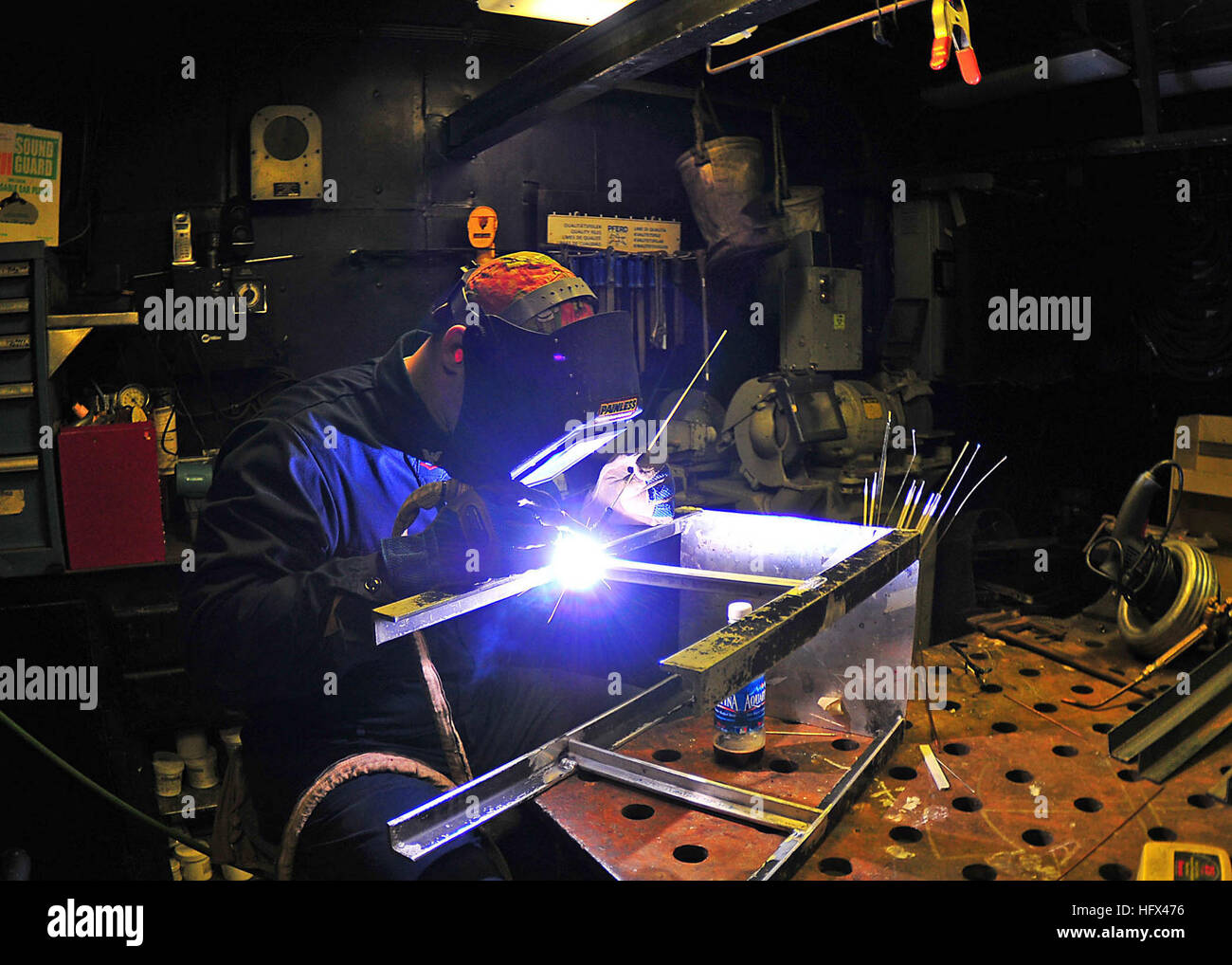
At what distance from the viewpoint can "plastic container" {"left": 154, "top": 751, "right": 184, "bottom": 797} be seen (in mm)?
3922

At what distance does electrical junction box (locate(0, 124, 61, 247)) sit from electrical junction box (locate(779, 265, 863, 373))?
3.95 meters

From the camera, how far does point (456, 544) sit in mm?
1848

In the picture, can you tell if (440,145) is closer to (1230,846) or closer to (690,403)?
(690,403)

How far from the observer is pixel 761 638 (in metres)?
1.52

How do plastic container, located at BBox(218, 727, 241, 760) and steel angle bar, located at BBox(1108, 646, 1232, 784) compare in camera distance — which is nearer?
steel angle bar, located at BBox(1108, 646, 1232, 784)

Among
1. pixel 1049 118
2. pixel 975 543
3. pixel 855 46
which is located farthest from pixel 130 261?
pixel 1049 118

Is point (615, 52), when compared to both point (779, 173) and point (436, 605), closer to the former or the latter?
point (436, 605)

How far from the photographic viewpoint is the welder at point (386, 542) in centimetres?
185

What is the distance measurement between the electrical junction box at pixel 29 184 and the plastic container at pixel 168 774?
2.41 metres

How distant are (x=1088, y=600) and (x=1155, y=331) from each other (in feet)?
6.92

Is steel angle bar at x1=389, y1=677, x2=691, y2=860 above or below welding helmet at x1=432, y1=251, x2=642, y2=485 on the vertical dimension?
below

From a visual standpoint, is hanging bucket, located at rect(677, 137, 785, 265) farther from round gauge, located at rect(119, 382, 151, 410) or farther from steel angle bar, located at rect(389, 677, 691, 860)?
steel angle bar, located at rect(389, 677, 691, 860)

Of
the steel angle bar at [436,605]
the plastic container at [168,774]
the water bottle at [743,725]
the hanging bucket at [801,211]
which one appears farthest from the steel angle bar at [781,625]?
the hanging bucket at [801,211]

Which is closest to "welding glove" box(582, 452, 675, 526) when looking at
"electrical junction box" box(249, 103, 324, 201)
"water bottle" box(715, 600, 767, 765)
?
"water bottle" box(715, 600, 767, 765)
